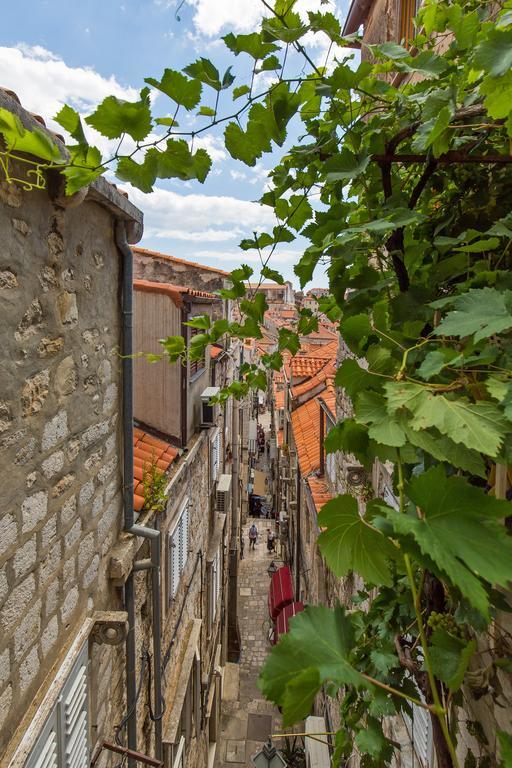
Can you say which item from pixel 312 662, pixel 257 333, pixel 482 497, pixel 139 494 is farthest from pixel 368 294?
pixel 139 494

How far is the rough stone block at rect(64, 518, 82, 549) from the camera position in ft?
8.61

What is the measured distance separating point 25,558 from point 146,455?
3106 mm

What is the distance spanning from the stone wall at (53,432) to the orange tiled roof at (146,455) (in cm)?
99

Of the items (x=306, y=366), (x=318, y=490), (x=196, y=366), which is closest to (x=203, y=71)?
(x=196, y=366)

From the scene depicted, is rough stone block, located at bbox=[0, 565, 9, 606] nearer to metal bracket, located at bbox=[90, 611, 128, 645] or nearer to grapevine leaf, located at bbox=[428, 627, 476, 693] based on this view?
metal bracket, located at bbox=[90, 611, 128, 645]

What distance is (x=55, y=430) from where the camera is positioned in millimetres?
2453

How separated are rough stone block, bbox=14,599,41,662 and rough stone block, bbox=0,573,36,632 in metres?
0.07

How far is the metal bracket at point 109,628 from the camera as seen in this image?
2.88 metres

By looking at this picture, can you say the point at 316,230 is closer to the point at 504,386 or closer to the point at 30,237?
the point at 504,386

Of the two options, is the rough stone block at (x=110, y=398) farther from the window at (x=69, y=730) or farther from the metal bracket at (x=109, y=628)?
the window at (x=69, y=730)

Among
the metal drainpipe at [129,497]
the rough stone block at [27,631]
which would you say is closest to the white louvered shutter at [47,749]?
the rough stone block at [27,631]

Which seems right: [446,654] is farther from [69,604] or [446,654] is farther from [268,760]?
[268,760]

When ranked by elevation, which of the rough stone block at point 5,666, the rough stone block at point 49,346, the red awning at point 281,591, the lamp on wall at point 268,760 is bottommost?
the red awning at point 281,591

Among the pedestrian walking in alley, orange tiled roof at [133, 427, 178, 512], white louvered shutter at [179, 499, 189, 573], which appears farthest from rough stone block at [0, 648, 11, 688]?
the pedestrian walking in alley
